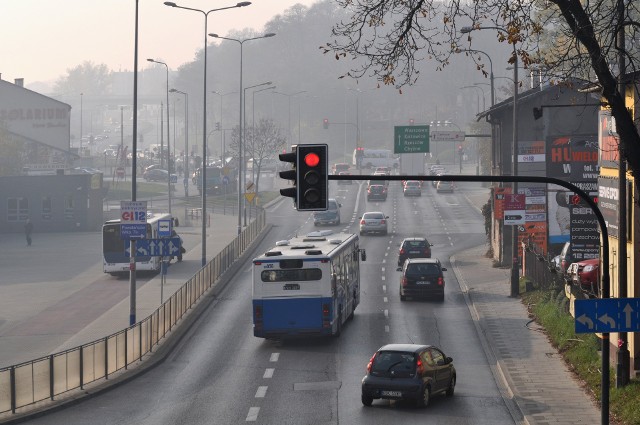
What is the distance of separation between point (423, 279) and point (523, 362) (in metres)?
14.3

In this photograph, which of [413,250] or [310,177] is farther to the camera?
[413,250]

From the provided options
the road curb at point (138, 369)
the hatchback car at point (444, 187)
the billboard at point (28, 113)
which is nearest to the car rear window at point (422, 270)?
the road curb at point (138, 369)

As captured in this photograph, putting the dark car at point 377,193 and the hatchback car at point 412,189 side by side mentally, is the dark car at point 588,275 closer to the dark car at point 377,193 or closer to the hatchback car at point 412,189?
the dark car at point 377,193

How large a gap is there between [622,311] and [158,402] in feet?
43.9

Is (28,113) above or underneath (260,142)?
above

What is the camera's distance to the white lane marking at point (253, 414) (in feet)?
81.9

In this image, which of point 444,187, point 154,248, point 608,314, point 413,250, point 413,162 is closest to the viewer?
point 608,314

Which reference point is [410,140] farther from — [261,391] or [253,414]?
[253,414]

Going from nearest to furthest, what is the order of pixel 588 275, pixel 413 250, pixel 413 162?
pixel 588 275 → pixel 413 250 → pixel 413 162

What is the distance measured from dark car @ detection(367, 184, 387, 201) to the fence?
60.1 metres

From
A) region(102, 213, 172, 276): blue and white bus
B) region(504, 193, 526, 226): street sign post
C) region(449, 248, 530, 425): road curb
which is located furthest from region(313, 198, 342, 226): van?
region(504, 193, 526, 226): street sign post

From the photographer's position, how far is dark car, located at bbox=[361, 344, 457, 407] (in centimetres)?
2580

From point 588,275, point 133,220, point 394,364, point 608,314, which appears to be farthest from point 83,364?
point 588,275

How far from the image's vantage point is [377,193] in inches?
3976
